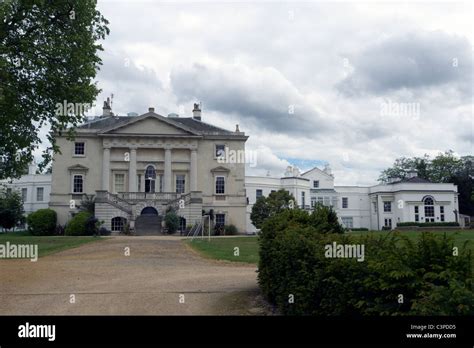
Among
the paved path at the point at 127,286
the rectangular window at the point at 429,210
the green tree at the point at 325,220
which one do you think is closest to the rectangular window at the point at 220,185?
the rectangular window at the point at 429,210

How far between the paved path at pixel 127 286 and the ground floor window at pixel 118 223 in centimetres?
2519

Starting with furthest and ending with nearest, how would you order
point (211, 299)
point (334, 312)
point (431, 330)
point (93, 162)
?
1. point (93, 162)
2. point (211, 299)
3. point (334, 312)
4. point (431, 330)

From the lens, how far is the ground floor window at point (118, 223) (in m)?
44.4

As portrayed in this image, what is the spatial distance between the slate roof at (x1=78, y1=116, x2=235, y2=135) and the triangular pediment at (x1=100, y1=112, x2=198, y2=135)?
52 cm

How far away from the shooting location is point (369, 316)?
5.48m

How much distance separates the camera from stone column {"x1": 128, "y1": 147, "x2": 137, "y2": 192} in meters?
48.8

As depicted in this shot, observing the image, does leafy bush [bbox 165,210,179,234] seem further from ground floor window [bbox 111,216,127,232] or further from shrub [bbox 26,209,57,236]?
shrub [bbox 26,209,57,236]

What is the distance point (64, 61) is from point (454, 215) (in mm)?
55650

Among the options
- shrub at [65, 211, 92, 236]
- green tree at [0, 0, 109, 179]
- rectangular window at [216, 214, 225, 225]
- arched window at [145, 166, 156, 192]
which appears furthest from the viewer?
rectangular window at [216, 214, 225, 225]

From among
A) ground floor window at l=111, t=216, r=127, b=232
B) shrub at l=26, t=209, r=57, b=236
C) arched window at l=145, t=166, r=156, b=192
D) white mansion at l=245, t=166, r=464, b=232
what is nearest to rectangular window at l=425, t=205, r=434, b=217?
white mansion at l=245, t=166, r=464, b=232

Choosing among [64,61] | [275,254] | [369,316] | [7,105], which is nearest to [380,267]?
[369,316]

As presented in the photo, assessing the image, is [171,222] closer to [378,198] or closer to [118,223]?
[118,223]

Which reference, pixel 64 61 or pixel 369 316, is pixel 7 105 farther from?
pixel 369 316

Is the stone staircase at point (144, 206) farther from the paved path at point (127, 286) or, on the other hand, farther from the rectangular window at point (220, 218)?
the paved path at point (127, 286)
